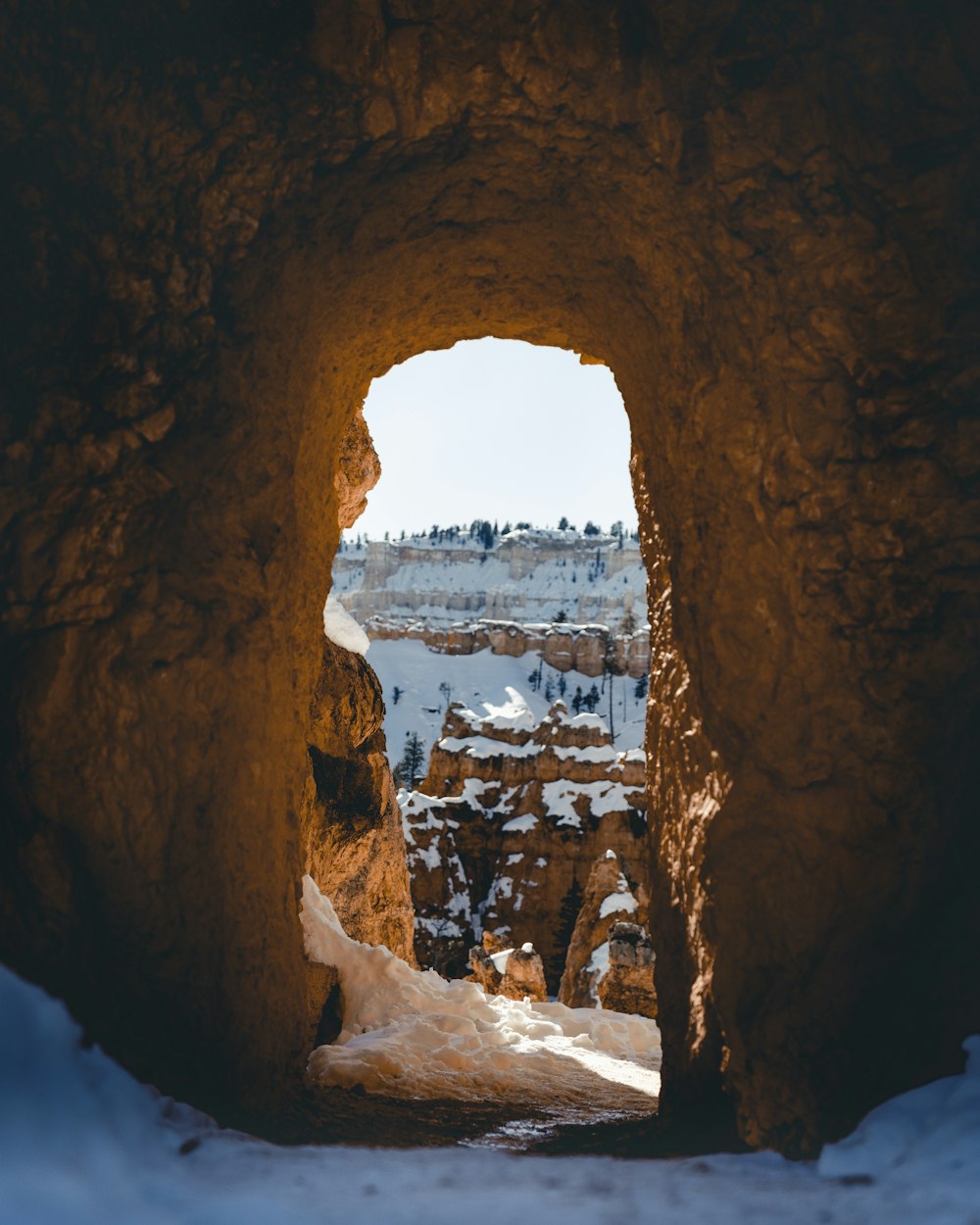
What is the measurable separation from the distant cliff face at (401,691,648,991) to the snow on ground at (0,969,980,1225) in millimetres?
22387

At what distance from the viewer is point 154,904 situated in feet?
10.5

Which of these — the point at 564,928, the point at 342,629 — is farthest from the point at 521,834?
the point at 342,629

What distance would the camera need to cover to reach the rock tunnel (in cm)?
284

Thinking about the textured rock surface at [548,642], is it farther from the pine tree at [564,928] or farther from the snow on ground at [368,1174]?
the snow on ground at [368,1174]

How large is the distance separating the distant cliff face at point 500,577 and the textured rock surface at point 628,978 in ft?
340

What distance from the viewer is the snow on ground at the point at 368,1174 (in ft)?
6.93

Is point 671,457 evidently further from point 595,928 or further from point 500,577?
point 500,577

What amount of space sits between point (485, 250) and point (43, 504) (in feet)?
8.49

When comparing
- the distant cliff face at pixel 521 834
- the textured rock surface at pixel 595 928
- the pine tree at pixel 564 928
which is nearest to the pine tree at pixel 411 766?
the distant cliff face at pixel 521 834

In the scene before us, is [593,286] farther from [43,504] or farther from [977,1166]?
[977,1166]

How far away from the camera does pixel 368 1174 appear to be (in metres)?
2.59

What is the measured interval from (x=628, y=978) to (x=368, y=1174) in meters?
14.5

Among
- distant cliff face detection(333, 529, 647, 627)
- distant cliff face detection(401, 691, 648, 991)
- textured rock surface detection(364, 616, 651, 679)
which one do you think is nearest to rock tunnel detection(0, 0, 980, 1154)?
distant cliff face detection(401, 691, 648, 991)

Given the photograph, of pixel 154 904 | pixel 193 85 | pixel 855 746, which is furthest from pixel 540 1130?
pixel 193 85
